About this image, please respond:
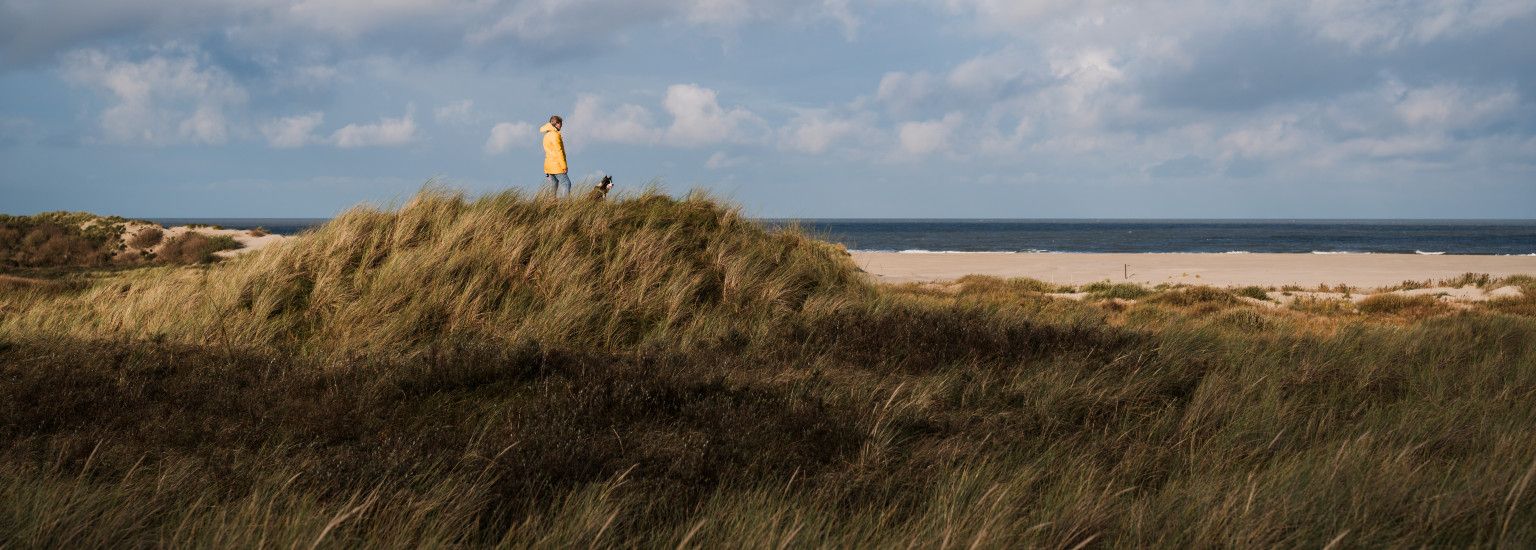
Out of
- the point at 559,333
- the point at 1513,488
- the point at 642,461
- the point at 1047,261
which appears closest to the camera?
the point at 1513,488

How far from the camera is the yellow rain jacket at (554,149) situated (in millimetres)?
13734

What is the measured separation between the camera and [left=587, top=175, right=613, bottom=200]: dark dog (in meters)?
11.7

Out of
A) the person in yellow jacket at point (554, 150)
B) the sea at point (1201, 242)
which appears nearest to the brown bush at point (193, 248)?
the sea at point (1201, 242)

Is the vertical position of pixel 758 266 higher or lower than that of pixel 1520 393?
higher

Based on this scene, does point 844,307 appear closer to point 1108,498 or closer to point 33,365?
point 1108,498

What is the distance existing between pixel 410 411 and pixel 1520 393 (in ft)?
23.3

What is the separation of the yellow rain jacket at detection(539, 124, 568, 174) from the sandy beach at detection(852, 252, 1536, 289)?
9868mm

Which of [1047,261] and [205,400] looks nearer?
[205,400]

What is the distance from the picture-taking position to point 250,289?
9.38 metres

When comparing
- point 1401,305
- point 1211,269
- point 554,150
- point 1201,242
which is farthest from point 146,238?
point 1201,242

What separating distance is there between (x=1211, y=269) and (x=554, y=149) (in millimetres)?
23446

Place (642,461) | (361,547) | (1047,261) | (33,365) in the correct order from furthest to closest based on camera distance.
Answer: (1047,261) < (33,365) < (642,461) < (361,547)

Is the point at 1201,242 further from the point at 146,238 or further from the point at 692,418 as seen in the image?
the point at 692,418

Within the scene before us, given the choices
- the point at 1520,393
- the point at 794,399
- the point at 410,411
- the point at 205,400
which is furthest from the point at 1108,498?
the point at 205,400
